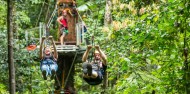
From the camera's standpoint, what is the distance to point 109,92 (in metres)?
11.2

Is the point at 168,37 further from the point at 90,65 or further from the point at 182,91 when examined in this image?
the point at 90,65

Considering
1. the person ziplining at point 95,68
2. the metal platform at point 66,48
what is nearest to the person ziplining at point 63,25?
the metal platform at point 66,48

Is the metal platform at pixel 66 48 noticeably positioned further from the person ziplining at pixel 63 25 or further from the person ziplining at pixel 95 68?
the person ziplining at pixel 95 68

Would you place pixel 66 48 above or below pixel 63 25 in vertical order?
below

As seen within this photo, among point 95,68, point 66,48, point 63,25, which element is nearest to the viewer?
point 95,68

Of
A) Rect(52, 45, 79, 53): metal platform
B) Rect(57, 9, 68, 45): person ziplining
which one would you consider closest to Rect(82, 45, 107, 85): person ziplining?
Rect(52, 45, 79, 53): metal platform

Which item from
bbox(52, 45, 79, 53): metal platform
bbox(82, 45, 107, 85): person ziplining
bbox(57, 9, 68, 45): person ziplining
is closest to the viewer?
bbox(82, 45, 107, 85): person ziplining

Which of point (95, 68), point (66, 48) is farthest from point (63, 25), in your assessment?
point (95, 68)

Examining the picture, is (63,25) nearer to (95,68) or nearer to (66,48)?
(66,48)

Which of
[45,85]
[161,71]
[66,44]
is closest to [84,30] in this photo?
[66,44]

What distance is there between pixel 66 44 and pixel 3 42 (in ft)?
5.66

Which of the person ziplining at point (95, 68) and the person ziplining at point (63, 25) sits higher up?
the person ziplining at point (63, 25)

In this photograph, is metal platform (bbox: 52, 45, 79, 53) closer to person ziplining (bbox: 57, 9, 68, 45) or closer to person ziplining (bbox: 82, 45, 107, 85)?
person ziplining (bbox: 57, 9, 68, 45)

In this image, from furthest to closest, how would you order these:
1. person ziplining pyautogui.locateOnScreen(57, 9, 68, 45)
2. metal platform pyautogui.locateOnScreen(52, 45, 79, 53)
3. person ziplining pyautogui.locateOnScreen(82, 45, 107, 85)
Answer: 1. person ziplining pyautogui.locateOnScreen(57, 9, 68, 45)
2. metal platform pyautogui.locateOnScreen(52, 45, 79, 53)
3. person ziplining pyautogui.locateOnScreen(82, 45, 107, 85)
